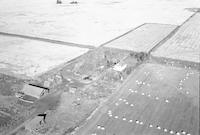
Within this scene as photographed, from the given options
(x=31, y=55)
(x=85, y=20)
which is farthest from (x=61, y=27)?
(x=31, y=55)

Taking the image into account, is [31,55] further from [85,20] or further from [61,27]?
[85,20]

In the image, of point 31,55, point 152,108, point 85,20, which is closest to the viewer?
point 152,108

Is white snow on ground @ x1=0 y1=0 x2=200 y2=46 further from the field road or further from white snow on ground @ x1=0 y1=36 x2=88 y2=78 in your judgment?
the field road

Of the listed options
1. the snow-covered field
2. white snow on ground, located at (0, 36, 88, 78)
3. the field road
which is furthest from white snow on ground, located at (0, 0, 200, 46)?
the field road

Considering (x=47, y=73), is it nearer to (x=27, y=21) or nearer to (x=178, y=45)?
(x=178, y=45)

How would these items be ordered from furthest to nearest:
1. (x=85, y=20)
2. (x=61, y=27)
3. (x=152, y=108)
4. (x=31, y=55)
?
1. (x=85, y=20)
2. (x=61, y=27)
3. (x=31, y=55)
4. (x=152, y=108)

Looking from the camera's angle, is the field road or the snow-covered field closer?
the field road
